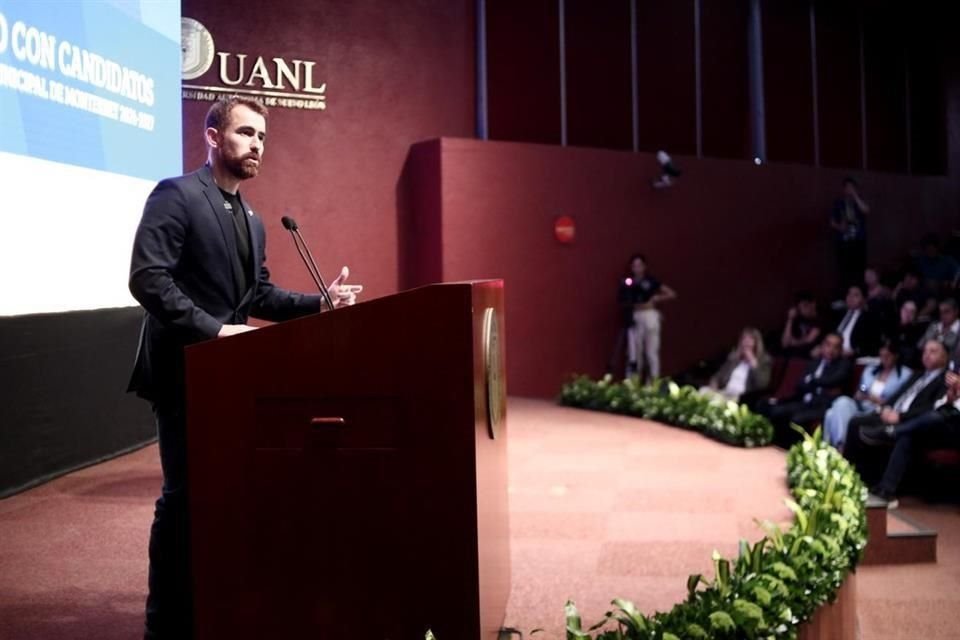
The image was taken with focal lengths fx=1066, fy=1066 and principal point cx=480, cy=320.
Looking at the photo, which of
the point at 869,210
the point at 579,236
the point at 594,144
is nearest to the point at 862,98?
the point at 869,210

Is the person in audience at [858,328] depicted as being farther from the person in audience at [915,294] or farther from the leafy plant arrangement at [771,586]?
the leafy plant arrangement at [771,586]

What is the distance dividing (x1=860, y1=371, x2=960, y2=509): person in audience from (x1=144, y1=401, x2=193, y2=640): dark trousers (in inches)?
153

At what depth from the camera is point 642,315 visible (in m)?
8.67

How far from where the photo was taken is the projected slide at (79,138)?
3.98m

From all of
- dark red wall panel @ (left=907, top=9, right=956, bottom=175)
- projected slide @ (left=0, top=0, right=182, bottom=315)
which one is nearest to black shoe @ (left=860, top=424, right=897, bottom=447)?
projected slide @ (left=0, top=0, right=182, bottom=315)

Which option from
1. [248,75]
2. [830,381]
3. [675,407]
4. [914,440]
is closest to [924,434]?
[914,440]

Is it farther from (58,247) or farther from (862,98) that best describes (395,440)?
(862,98)

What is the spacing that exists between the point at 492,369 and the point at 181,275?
0.67 metres

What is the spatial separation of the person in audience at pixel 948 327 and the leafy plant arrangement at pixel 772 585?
2.23 m

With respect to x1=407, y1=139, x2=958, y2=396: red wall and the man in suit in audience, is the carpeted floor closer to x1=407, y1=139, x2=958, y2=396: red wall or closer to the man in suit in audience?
the man in suit in audience

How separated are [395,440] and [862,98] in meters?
10.7

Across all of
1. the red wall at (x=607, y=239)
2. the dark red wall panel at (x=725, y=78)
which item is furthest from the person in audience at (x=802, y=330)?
the dark red wall panel at (x=725, y=78)

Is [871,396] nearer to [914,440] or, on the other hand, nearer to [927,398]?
[927,398]

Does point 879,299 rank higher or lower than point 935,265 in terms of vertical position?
lower
